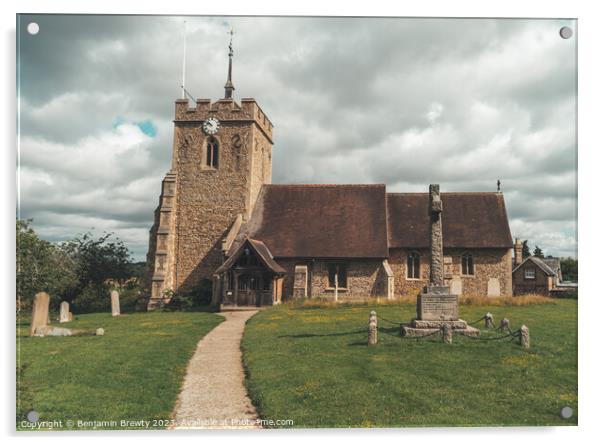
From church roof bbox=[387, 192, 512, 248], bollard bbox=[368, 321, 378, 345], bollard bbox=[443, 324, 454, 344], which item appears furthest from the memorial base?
church roof bbox=[387, 192, 512, 248]

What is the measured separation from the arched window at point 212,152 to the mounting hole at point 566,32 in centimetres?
2307

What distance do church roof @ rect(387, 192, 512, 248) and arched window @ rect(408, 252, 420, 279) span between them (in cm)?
74

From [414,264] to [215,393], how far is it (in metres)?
20.9

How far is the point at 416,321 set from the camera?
11.9 meters

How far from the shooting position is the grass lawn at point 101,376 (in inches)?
280

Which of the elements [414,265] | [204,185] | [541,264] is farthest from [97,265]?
[541,264]

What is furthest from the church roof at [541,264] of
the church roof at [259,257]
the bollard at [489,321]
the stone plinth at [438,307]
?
the stone plinth at [438,307]

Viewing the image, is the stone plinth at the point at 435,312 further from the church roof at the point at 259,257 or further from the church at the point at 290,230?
the church at the point at 290,230

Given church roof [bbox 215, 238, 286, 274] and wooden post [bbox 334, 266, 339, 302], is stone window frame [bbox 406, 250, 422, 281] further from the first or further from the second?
church roof [bbox 215, 238, 286, 274]

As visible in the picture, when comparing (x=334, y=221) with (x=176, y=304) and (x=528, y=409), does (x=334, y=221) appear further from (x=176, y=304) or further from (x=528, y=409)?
(x=528, y=409)

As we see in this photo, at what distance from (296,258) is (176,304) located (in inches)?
293

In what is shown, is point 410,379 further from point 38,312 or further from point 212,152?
point 212,152

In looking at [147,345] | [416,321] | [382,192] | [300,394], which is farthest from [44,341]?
[382,192]

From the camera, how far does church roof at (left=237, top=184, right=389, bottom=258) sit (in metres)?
26.2
